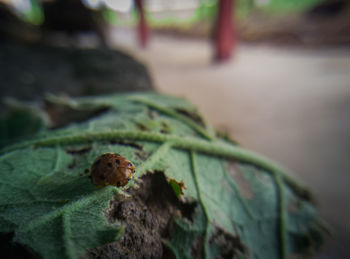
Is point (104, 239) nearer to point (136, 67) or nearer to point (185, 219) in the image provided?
point (185, 219)

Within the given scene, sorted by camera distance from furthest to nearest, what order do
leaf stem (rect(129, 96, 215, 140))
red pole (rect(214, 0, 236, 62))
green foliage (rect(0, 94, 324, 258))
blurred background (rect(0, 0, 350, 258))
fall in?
1. red pole (rect(214, 0, 236, 62))
2. blurred background (rect(0, 0, 350, 258))
3. leaf stem (rect(129, 96, 215, 140))
4. green foliage (rect(0, 94, 324, 258))

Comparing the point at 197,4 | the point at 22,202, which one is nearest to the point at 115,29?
the point at 197,4

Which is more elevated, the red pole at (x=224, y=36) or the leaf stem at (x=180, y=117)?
the red pole at (x=224, y=36)

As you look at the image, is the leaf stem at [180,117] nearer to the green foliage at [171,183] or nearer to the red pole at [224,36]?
the green foliage at [171,183]

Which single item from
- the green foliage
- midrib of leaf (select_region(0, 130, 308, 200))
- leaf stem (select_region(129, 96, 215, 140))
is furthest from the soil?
leaf stem (select_region(129, 96, 215, 140))

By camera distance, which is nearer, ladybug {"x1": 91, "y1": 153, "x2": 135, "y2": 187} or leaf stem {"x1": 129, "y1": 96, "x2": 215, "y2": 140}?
ladybug {"x1": 91, "y1": 153, "x2": 135, "y2": 187}

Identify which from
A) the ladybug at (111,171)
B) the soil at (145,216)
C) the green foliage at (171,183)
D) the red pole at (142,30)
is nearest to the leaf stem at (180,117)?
the green foliage at (171,183)

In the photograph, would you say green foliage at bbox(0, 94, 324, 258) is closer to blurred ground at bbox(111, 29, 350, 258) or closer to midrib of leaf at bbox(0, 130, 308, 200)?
midrib of leaf at bbox(0, 130, 308, 200)
